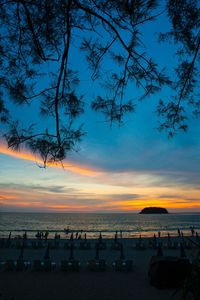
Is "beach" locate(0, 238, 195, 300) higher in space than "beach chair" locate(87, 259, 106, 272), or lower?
lower

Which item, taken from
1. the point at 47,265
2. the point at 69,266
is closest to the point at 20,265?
the point at 47,265

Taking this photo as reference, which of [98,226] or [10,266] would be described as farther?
[98,226]

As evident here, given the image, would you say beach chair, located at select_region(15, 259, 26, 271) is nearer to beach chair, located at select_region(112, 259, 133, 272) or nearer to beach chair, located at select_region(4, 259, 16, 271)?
beach chair, located at select_region(4, 259, 16, 271)

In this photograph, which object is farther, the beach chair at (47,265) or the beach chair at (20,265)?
the beach chair at (20,265)

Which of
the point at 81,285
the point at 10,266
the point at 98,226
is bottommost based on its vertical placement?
the point at 81,285

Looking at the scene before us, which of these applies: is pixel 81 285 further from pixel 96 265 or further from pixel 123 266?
pixel 123 266

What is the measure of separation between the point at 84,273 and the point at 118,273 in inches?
47.4

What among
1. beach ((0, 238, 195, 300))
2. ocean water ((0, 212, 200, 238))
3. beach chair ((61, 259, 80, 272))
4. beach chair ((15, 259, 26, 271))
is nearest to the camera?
beach ((0, 238, 195, 300))

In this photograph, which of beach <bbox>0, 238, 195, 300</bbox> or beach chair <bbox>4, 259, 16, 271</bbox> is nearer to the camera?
beach <bbox>0, 238, 195, 300</bbox>

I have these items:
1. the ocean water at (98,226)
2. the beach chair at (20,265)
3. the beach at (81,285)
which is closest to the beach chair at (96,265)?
the beach at (81,285)

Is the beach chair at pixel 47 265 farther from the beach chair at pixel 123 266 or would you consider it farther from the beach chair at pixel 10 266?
the beach chair at pixel 123 266

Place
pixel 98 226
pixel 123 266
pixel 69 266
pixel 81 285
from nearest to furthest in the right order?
pixel 81 285 → pixel 69 266 → pixel 123 266 → pixel 98 226

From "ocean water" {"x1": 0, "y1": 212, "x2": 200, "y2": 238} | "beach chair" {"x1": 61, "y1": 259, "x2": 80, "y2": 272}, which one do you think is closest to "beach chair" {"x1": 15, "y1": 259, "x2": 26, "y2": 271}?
"beach chair" {"x1": 61, "y1": 259, "x2": 80, "y2": 272}

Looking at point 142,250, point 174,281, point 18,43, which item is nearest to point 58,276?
point 174,281
